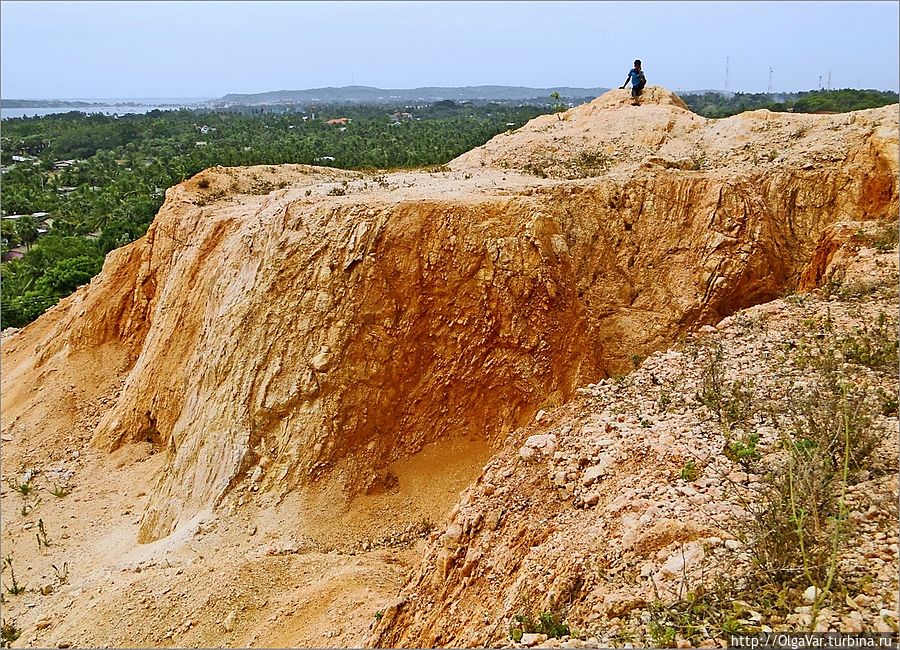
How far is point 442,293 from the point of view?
1148cm

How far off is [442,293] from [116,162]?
2667 inches

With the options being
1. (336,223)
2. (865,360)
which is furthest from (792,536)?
(336,223)

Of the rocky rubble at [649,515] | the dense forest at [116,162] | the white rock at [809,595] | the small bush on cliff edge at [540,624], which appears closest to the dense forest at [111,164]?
the dense forest at [116,162]

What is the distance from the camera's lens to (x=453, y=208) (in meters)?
11.7

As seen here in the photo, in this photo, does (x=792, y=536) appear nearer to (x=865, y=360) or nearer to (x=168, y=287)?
(x=865, y=360)

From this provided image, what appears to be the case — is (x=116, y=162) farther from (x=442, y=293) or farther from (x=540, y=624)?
(x=540, y=624)

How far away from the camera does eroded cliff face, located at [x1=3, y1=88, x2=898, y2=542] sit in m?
11.0

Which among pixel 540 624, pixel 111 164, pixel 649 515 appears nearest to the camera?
pixel 540 624

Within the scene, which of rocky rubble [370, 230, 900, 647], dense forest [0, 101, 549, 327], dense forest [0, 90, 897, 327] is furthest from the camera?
dense forest [0, 90, 897, 327]

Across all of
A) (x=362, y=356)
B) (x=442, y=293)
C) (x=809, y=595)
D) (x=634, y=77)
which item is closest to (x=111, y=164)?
(x=634, y=77)

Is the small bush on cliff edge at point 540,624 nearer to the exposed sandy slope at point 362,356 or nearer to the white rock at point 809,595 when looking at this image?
the white rock at point 809,595

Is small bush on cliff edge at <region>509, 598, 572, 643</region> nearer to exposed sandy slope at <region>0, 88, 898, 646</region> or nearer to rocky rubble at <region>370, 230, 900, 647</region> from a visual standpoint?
rocky rubble at <region>370, 230, 900, 647</region>

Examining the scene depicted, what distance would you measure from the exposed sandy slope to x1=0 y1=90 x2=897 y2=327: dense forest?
8227 millimetres

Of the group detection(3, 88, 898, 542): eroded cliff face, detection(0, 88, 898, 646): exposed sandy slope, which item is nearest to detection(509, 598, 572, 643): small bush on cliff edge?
detection(0, 88, 898, 646): exposed sandy slope
